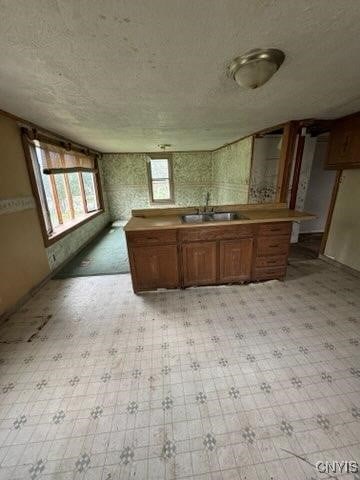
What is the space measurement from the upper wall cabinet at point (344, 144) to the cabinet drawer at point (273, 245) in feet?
4.53

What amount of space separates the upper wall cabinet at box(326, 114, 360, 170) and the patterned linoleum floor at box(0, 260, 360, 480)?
175 centimetres

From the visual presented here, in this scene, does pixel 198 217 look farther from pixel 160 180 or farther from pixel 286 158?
pixel 160 180

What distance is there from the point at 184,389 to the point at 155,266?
1328 millimetres

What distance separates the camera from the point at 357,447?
1.07 m

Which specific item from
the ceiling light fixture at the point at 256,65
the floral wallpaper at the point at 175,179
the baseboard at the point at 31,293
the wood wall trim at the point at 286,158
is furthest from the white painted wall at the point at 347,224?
the baseboard at the point at 31,293

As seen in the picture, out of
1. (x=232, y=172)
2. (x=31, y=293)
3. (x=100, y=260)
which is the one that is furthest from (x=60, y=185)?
(x=232, y=172)

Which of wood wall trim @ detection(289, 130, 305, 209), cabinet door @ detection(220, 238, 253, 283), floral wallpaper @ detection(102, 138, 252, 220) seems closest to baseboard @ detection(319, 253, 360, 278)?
wood wall trim @ detection(289, 130, 305, 209)

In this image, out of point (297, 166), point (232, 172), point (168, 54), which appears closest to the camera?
point (168, 54)

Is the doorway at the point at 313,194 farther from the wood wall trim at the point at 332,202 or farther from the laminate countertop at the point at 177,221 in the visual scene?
the laminate countertop at the point at 177,221

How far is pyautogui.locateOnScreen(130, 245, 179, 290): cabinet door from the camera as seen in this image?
2.40 meters

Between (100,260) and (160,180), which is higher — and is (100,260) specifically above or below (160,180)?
below

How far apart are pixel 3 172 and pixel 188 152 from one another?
16.0 ft

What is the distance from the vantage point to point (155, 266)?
2.47m

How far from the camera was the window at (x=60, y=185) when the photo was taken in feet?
9.46
